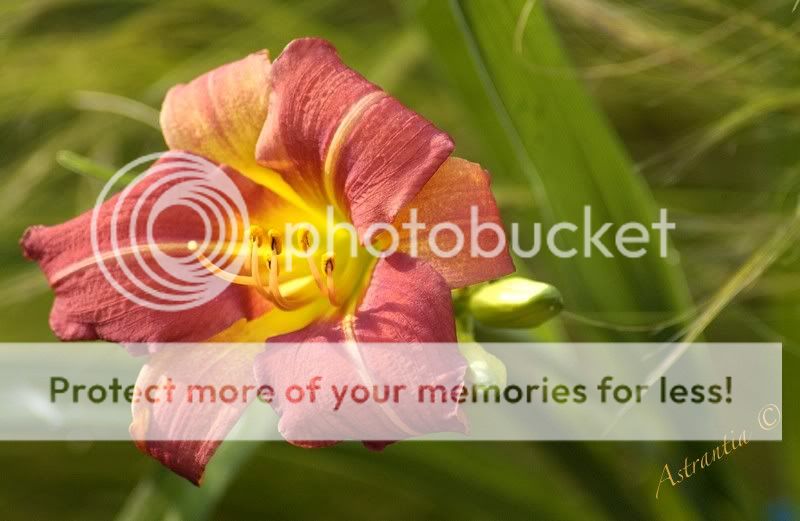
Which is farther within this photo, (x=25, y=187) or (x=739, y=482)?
(x=25, y=187)

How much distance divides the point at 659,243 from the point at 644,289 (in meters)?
0.03

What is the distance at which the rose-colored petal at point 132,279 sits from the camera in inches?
13.7

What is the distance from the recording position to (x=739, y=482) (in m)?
0.46

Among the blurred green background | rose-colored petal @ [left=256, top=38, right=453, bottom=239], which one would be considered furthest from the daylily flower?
the blurred green background

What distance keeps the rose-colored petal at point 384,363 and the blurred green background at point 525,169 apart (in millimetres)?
129

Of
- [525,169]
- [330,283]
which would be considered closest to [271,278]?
[330,283]

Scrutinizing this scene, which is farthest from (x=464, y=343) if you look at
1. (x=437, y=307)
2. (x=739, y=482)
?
(x=739, y=482)

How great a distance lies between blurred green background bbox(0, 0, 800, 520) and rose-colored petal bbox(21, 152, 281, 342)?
4.5 inches

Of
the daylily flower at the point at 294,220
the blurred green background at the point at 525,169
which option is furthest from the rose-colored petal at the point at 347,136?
the blurred green background at the point at 525,169

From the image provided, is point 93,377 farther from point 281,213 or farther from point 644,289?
point 644,289

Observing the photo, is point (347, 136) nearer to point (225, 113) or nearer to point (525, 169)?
point (225, 113)

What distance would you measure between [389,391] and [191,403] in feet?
0.31

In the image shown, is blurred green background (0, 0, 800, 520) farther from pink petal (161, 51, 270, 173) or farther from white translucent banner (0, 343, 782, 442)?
pink petal (161, 51, 270, 173)

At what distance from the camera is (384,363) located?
31 centimetres
